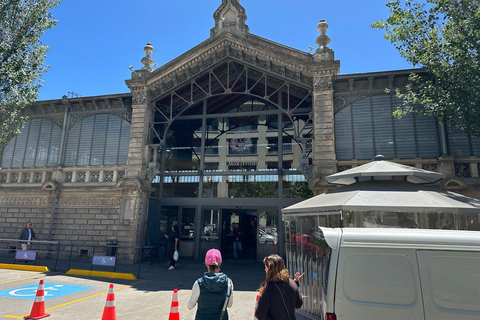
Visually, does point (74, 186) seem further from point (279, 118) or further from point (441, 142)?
point (441, 142)

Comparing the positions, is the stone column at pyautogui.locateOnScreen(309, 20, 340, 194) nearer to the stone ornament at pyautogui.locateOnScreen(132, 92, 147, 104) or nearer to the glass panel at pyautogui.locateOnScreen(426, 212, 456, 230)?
the glass panel at pyautogui.locateOnScreen(426, 212, 456, 230)

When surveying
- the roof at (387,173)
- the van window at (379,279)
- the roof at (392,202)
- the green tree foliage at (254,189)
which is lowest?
the van window at (379,279)

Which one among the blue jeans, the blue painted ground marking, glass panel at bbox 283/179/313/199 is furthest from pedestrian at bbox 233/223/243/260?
the blue painted ground marking

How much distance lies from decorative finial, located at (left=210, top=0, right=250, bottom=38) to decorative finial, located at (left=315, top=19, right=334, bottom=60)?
3.55 meters

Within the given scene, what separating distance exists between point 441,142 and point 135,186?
1340cm

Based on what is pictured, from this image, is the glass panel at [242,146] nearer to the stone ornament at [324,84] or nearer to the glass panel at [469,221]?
the stone ornament at [324,84]

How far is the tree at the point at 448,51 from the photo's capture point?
9.20 meters

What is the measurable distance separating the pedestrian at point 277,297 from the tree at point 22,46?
1243 cm

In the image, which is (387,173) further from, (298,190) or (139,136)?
(139,136)

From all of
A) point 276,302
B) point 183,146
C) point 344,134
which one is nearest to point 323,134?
point 344,134

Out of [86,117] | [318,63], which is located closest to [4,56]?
[86,117]

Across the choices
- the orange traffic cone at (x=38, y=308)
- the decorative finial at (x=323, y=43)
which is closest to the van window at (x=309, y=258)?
the orange traffic cone at (x=38, y=308)

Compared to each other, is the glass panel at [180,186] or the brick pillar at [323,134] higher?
the brick pillar at [323,134]

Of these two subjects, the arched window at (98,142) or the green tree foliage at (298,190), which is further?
the arched window at (98,142)
